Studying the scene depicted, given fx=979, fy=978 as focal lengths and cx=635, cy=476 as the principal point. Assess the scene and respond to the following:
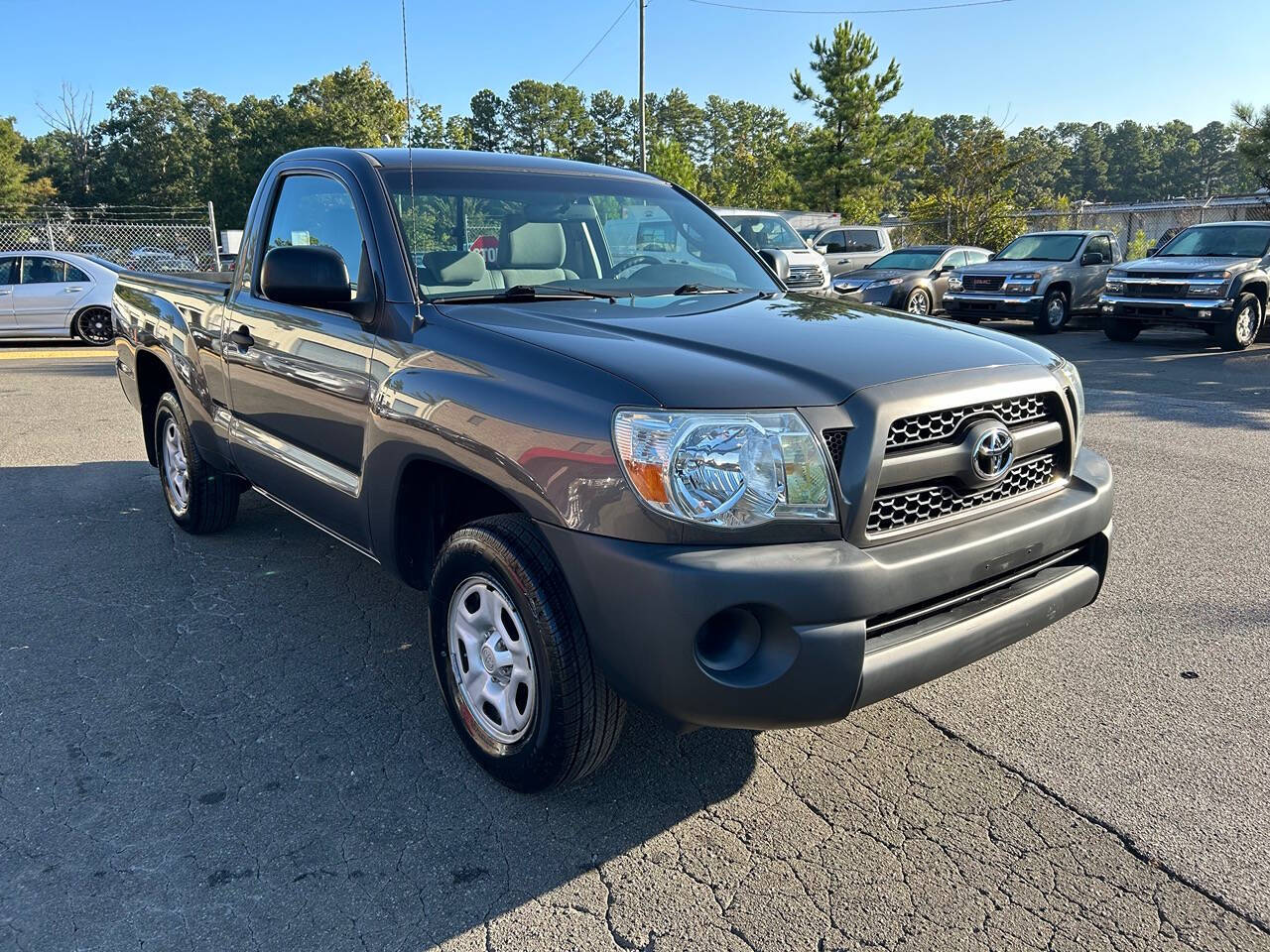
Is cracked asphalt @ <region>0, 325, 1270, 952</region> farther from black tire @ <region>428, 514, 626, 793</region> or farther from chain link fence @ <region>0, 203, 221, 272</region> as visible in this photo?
chain link fence @ <region>0, 203, 221, 272</region>

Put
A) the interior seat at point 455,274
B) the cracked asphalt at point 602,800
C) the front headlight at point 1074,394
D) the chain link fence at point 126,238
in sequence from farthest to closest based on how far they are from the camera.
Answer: the chain link fence at point 126,238 < the interior seat at point 455,274 < the front headlight at point 1074,394 < the cracked asphalt at point 602,800

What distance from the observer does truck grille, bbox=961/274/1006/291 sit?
1645 centimetres

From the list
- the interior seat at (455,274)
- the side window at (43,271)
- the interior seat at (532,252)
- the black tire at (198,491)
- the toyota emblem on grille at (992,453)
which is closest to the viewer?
the toyota emblem on grille at (992,453)

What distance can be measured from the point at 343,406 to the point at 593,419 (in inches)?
52.8

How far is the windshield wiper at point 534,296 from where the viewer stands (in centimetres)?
323

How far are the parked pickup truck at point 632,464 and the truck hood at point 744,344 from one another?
0.01m

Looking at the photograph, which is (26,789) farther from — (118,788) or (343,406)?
(343,406)

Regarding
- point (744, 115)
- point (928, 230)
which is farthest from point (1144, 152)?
point (928, 230)

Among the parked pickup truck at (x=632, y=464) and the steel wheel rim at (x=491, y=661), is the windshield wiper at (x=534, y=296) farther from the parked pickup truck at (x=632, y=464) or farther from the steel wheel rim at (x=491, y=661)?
the steel wheel rim at (x=491, y=661)

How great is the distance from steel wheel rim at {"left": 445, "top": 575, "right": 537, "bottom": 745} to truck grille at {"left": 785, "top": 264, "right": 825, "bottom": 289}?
1271 centimetres

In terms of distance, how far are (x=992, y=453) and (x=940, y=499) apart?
7.6 inches

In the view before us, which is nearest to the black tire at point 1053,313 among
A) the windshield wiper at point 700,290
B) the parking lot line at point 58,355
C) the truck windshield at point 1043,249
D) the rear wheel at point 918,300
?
the truck windshield at point 1043,249

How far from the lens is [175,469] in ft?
17.5

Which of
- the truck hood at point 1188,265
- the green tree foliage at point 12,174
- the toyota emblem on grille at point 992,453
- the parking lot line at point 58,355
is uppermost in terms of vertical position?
the green tree foliage at point 12,174
